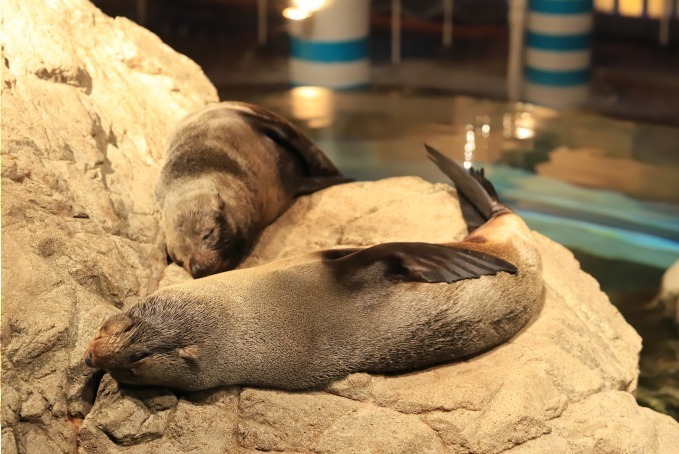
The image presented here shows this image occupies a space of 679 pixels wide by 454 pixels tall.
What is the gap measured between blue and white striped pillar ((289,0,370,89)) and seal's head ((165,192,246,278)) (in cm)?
261

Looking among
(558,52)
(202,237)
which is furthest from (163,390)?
(558,52)

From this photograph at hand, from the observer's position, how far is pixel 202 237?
15.3 ft

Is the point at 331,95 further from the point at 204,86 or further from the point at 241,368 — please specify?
the point at 241,368

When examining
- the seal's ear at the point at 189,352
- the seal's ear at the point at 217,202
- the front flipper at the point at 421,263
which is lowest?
the seal's ear at the point at 189,352

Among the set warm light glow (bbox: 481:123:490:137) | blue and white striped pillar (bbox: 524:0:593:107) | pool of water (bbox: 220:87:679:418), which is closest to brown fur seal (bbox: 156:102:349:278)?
pool of water (bbox: 220:87:679:418)

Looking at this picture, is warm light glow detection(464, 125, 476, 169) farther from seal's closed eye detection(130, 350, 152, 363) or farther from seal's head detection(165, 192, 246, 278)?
seal's closed eye detection(130, 350, 152, 363)

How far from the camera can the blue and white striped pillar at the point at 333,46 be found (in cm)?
706

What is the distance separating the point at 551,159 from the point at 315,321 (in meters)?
3.75

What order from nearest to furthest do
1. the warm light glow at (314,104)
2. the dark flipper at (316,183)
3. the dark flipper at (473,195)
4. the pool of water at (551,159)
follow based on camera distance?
the dark flipper at (473,195) → the dark flipper at (316,183) → the pool of water at (551,159) → the warm light glow at (314,104)

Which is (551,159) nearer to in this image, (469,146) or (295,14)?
(469,146)

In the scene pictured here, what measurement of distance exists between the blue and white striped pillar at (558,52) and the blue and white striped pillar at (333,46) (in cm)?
127

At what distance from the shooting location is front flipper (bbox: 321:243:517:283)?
387 centimetres

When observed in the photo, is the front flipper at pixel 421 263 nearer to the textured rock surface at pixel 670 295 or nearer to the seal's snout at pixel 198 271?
the seal's snout at pixel 198 271

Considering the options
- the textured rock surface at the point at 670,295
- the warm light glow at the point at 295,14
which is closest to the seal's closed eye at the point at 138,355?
the textured rock surface at the point at 670,295
